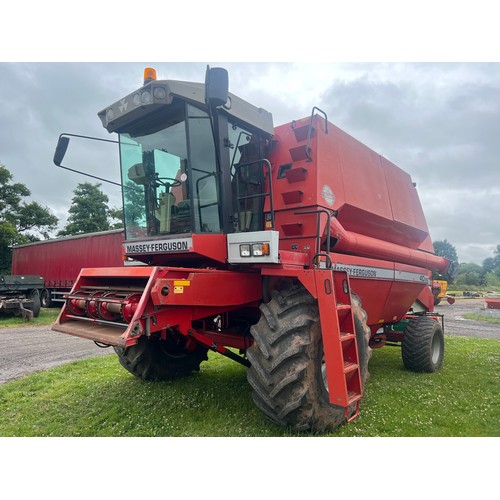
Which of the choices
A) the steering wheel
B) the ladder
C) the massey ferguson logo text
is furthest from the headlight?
the steering wheel

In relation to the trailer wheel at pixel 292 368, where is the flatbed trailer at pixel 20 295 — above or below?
above

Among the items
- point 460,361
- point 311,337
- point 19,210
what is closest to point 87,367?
point 311,337

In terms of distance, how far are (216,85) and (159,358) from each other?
144 inches

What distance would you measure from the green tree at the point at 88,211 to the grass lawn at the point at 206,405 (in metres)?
28.6

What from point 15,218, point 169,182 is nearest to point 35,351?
point 169,182

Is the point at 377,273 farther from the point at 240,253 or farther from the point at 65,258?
the point at 65,258

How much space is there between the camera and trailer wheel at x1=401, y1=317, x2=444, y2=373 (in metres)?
6.25

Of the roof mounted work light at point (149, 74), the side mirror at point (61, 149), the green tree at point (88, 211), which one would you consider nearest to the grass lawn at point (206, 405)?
the side mirror at point (61, 149)

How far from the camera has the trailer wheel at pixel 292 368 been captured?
334cm

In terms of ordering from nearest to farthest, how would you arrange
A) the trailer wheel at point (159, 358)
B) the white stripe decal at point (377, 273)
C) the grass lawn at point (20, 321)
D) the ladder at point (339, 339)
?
the ladder at point (339, 339) < the white stripe decal at point (377, 273) < the trailer wheel at point (159, 358) < the grass lawn at point (20, 321)

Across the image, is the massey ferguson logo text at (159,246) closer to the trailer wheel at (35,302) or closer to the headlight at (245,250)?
the headlight at (245,250)

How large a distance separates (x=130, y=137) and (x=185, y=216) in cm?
127

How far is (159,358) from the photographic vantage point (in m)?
5.27

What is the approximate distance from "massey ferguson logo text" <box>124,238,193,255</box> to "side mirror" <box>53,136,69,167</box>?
1.21 meters
